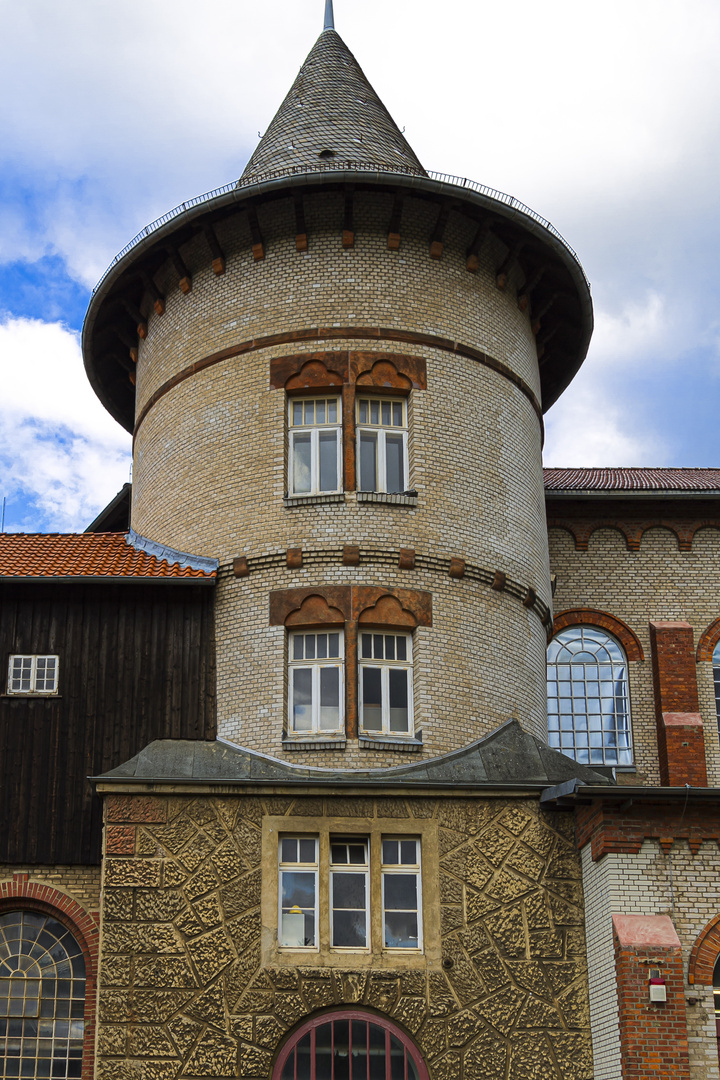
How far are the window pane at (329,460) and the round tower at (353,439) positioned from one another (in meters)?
0.05

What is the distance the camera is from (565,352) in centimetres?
2656

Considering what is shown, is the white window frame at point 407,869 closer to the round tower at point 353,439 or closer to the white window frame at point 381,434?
the round tower at point 353,439

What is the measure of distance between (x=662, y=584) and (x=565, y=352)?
5.12 metres

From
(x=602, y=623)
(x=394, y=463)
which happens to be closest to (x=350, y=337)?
(x=394, y=463)

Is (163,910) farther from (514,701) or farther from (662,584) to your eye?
(662,584)

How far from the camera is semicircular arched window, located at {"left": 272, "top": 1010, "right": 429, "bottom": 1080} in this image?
1750 cm

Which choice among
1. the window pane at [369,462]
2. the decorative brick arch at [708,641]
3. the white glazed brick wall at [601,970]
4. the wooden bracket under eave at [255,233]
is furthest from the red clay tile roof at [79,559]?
the decorative brick arch at [708,641]

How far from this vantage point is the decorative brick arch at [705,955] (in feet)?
55.4

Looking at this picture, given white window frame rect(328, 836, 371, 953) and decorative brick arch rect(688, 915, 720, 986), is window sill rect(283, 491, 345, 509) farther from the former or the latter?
decorative brick arch rect(688, 915, 720, 986)

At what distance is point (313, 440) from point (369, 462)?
100 centimetres

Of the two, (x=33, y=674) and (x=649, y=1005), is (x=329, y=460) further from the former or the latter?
(x=649, y=1005)

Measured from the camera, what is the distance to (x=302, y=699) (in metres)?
20.2

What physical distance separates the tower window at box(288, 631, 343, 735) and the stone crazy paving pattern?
1577 mm

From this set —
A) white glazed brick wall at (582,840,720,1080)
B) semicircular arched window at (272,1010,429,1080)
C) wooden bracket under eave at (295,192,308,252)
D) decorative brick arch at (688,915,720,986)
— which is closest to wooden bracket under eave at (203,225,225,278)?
wooden bracket under eave at (295,192,308,252)
